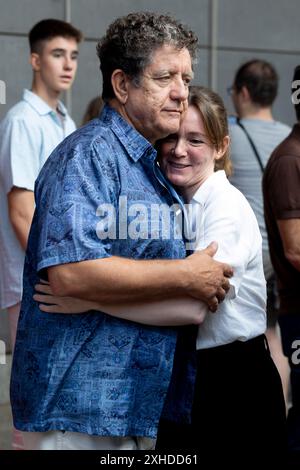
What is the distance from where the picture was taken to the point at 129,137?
321 centimetres

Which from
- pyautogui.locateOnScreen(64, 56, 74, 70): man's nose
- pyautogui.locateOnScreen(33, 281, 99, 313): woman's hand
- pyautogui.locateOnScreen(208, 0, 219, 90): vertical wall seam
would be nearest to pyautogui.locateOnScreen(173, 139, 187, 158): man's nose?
pyautogui.locateOnScreen(33, 281, 99, 313): woman's hand

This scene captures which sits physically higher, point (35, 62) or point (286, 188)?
point (35, 62)

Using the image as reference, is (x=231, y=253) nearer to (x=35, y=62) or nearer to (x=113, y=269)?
(x=113, y=269)

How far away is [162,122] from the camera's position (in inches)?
128

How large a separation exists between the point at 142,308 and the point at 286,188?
1519mm

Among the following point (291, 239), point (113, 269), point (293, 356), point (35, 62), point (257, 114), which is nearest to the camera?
point (113, 269)

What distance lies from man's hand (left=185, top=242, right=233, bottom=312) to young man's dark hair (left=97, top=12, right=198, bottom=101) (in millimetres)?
552

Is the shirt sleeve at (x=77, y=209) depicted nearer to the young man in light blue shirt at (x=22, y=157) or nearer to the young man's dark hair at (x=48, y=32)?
the young man in light blue shirt at (x=22, y=157)

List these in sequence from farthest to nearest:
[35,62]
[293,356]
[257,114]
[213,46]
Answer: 1. [213,46]
2. [257,114]
3. [35,62]
4. [293,356]

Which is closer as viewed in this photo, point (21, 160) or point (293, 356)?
point (293, 356)

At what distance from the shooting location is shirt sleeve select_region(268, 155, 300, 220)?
175 inches

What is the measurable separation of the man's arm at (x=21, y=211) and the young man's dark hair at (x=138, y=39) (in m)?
1.71

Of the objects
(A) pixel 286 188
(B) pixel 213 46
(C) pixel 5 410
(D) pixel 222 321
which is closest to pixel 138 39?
(D) pixel 222 321
